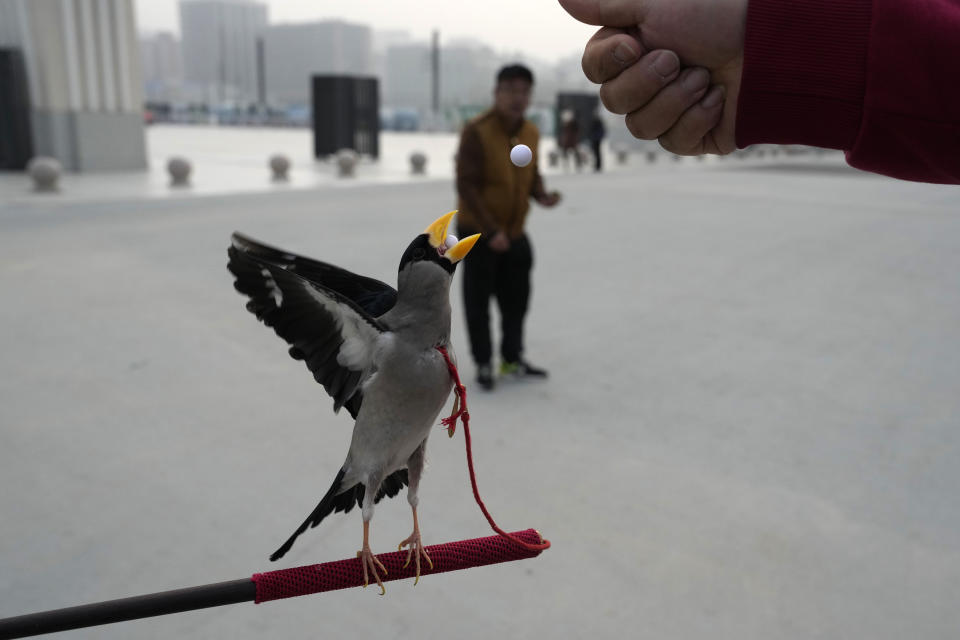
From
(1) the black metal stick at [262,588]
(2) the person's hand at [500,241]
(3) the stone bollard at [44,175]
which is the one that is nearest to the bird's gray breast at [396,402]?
(1) the black metal stick at [262,588]

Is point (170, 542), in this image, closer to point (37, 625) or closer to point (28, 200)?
point (37, 625)

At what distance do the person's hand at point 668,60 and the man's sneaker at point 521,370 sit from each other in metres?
3.53

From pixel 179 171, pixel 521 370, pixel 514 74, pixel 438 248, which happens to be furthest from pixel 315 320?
pixel 179 171

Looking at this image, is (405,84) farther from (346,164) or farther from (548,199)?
(548,199)

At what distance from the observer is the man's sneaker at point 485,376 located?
473 centimetres

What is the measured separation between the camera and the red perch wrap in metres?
1.37

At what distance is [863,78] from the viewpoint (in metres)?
1.20

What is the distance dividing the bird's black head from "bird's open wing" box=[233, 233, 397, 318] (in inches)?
7.6

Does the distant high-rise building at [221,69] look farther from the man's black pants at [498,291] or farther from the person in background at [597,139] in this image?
the man's black pants at [498,291]

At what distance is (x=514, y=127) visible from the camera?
369 cm

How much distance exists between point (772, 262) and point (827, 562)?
6.21m

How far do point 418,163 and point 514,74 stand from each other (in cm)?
1432

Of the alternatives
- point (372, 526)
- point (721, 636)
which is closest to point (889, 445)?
point (721, 636)

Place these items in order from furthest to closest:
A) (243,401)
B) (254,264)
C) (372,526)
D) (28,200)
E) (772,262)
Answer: (28,200) → (772,262) → (243,401) → (372,526) → (254,264)
